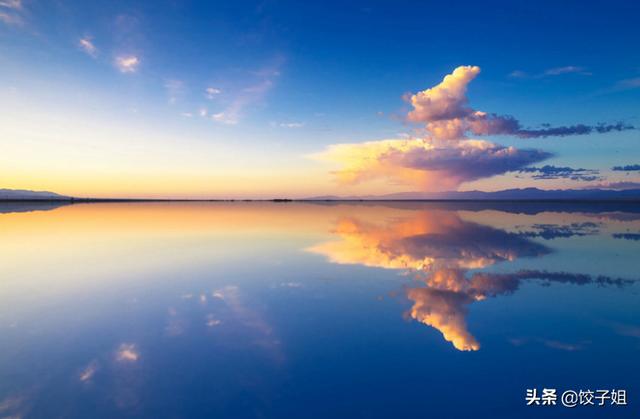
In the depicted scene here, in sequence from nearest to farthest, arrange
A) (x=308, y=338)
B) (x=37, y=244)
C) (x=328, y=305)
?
(x=308, y=338)
(x=328, y=305)
(x=37, y=244)

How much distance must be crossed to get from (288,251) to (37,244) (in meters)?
16.1

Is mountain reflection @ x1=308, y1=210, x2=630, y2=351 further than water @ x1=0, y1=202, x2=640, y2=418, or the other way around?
mountain reflection @ x1=308, y1=210, x2=630, y2=351

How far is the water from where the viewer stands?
530 centimetres

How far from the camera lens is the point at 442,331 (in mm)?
7758

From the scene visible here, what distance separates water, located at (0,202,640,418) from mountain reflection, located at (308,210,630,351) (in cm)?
10

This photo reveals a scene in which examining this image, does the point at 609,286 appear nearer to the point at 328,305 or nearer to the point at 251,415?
the point at 328,305

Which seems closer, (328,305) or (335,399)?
(335,399)

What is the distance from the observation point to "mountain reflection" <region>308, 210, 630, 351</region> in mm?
8750

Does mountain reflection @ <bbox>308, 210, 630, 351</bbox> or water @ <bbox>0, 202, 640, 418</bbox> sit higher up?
mountain reflection @ <bbox>308, 210, 630, 351</bbox>

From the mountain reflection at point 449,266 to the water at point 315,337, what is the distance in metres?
0.10

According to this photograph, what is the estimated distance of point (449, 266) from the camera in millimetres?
14078

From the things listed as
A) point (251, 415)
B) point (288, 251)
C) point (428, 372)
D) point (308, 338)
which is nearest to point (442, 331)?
point (428, 372)

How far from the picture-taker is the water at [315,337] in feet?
17.4

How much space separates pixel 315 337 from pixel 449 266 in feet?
28.3
